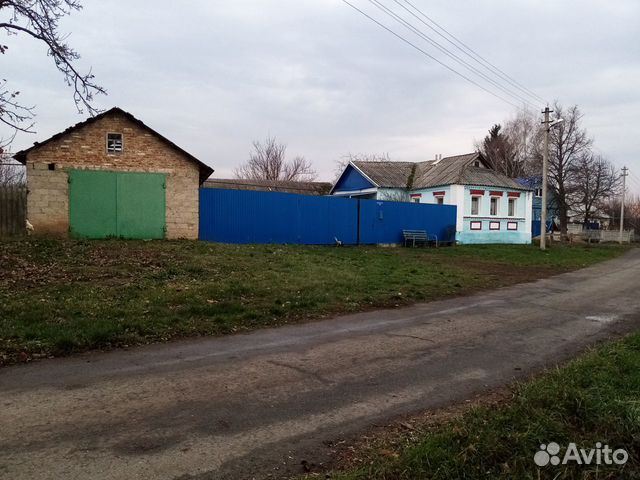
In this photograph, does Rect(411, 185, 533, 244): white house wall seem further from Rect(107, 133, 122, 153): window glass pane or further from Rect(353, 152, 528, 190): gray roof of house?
Rect(107, 133, 122, 153): window glass pane

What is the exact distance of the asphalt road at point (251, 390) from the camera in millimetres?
3486

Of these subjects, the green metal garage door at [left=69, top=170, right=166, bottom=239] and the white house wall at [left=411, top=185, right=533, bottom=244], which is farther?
the white house wall at [left=411, top=185, right=533, bottom=244]

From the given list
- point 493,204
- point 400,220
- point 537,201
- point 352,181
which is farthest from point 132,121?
point 537,201

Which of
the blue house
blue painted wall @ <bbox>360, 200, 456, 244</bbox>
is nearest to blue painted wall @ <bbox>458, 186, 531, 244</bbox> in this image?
blue painted wall @ <bbox>360, 200, 456, 244</bbox>

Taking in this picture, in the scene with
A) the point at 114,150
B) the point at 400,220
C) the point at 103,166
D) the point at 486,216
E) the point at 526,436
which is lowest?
the point at 526,436

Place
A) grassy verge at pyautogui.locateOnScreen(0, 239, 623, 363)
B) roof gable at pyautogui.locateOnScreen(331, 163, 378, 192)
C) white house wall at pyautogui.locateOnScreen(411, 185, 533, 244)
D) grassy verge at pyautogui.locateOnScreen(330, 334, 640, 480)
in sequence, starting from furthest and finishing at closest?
roof gable at pyautogui.locateOnScreen(331, 163, 378, 192)
white house wall at pyautogui.locateOnScreen(411, 185, 533, 244)
grassy verge at pyautogui.locateOnScreen(0, 239, 623, 363)
grassy verge at pyautogui.locateOnScreen(330, 334, 640, 480)

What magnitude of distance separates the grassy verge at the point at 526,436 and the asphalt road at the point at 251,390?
62 cm

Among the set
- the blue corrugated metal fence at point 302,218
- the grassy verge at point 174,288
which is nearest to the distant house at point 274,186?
the blue corrugated metal fence at point 302,218

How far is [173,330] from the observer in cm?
716

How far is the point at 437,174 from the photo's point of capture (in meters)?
33.2

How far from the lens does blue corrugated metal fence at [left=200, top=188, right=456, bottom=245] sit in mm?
20047

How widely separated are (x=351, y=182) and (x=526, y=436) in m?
32.2

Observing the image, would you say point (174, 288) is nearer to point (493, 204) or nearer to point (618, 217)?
point (493, 204)

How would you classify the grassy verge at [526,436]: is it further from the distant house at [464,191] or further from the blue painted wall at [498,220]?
the blue painted wall at [498,220]
